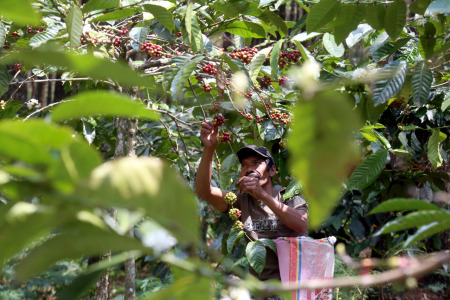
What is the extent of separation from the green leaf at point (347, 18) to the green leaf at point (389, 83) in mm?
224

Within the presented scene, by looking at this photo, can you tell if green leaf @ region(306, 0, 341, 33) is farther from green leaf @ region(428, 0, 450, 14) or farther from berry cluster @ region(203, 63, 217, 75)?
berry cluster @ region(203, 63, 217, 75)

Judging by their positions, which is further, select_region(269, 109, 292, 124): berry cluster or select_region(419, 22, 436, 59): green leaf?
select_region(269, 109, 292, 124): berry cluster

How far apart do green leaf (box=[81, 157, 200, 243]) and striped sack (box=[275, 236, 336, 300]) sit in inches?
70.5

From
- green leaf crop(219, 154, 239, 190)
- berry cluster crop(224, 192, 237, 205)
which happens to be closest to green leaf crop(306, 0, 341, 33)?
green leaf crop(219, 154, 239, 190)

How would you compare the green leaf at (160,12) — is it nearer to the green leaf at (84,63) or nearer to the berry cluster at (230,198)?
the berry cluster at (230,198)

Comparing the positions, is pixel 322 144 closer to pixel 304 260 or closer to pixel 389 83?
pixel 389 83

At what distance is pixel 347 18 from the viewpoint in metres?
1.44

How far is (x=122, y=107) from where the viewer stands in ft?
1.53

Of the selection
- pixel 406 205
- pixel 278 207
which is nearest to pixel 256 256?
pixel 278 207

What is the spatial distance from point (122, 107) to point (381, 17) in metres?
1.16

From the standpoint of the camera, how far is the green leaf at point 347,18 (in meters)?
1.44

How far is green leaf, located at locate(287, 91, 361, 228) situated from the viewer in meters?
0.37

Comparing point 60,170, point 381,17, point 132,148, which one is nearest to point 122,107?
point 60,170

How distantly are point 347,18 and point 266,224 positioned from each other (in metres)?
1.25
